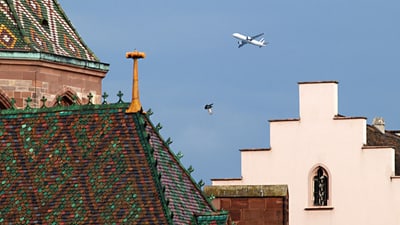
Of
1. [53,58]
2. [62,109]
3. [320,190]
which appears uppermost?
[53,58]

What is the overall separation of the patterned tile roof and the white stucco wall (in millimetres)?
23901

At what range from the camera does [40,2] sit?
8994 cm

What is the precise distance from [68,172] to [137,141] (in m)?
1.71

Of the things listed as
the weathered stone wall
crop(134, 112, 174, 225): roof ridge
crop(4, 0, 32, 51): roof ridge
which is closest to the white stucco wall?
the weathered stone wall

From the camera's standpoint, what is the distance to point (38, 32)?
3494 inches

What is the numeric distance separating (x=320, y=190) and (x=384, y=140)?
4943 millimetres

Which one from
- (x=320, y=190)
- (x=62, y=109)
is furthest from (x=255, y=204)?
(x=320, y=190)

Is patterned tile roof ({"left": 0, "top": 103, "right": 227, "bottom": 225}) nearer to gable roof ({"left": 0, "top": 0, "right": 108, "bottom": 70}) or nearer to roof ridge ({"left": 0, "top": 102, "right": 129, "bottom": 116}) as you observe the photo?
roof ridge ({"left": 0, "top": 102, "right": 129, "bottom": 116})

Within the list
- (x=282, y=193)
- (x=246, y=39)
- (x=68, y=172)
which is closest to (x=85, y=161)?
(x=68, y=172)

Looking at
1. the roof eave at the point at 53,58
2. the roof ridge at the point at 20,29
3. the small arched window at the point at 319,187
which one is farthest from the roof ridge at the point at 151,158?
the small arched window at the point at 319,187

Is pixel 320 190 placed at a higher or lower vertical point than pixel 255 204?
higher

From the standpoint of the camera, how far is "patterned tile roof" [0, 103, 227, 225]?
251ft

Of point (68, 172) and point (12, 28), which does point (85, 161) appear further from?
point (12, 28)

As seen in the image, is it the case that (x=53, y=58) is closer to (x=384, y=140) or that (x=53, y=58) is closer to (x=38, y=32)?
(x=38, y=32)
